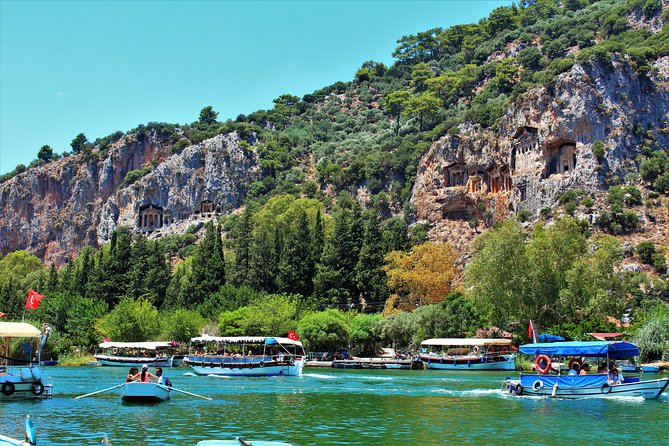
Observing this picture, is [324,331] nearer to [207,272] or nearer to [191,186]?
[207,272]

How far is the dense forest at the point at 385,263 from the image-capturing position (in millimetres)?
72375

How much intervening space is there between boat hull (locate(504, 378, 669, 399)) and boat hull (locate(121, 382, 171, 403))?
2195 centimetres

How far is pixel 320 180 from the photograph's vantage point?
152625 mm

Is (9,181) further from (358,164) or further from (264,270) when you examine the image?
(264,270)

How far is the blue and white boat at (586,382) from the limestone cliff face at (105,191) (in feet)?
409

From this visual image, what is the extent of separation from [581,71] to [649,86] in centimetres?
1293

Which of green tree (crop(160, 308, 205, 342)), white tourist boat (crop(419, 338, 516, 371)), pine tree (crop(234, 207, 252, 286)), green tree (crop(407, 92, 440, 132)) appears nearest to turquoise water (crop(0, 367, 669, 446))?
white tourist boat (crop(419, 338, 516, 371))

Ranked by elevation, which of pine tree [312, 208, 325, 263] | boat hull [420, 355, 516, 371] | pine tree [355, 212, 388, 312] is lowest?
boat hull [420, 355, 516, 371]

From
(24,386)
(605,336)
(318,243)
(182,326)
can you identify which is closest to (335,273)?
(318,243)

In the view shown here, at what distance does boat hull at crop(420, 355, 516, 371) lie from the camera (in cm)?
7094

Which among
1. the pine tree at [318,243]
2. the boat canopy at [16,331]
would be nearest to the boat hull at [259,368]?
the boat canopy at [16,331]

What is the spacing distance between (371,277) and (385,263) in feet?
11.5

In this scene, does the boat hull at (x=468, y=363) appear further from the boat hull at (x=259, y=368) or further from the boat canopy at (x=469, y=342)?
the boat hull at (x=259, y=368)

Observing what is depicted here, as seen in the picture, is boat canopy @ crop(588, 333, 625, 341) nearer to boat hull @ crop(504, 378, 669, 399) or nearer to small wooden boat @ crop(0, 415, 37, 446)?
boat hull @ crop(504, 378, 669, 399)
